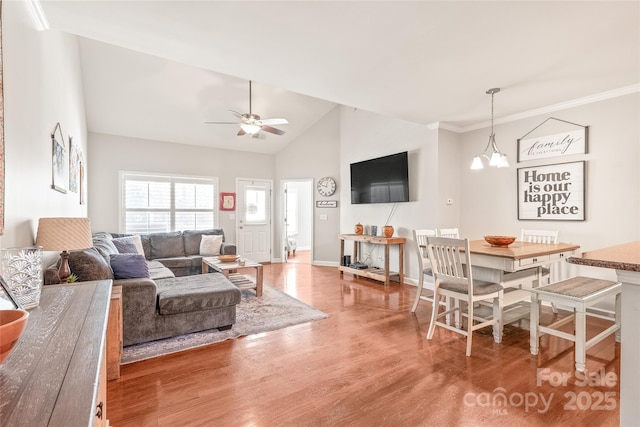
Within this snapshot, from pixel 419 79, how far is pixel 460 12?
1014 mm

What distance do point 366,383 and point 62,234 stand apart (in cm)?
212

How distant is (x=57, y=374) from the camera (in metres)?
0.70

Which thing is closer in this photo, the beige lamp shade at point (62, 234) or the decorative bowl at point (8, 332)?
the decorative bowl at point (8, 332)

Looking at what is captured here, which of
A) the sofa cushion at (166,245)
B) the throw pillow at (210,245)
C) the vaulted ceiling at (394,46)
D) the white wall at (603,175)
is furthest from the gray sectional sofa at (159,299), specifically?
the white wall at (603,175)

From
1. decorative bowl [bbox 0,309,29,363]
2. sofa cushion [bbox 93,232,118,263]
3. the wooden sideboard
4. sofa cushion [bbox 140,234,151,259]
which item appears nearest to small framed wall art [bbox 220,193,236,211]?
sofa cushion [bbox 140,234,151,259]

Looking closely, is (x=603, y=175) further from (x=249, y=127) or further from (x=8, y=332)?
(x=8, y=332)

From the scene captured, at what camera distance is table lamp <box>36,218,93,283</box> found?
1.74 metres

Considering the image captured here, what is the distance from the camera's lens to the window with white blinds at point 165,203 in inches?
223

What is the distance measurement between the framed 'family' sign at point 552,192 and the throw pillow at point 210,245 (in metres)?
4.81

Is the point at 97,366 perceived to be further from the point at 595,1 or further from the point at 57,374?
the point at 595,1

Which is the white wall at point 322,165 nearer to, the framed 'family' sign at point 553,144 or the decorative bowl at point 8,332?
the framed 'family' sign at point 553,144

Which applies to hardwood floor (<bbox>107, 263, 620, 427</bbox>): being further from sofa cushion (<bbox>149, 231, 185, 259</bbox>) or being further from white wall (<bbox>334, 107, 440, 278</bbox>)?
sofa cushion (<bbox>149, 231, 185, 259</bbox>)

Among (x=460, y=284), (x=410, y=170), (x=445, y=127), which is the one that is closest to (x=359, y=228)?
(x=410, y=170)

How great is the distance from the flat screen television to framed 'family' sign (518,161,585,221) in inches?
59.4
